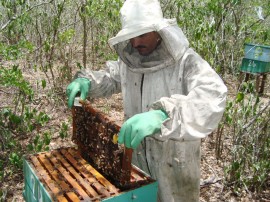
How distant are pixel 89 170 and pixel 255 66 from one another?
16.1 feet

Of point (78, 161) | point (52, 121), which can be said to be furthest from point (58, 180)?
point (52, 121)

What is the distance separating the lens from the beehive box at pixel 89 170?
1418 millimetres

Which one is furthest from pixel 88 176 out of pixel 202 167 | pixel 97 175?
pixel 202 167

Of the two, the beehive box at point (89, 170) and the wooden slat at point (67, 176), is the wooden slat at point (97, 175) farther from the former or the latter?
the wooden slat at point (67, 176)

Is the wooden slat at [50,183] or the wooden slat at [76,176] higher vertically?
the wooden slat at [50,183]

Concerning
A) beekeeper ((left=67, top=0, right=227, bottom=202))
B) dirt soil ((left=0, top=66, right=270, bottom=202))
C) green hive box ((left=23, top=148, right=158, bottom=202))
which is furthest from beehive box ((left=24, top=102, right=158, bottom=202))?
dirt soil ((left=0, top=66, right=270, bottom=202))

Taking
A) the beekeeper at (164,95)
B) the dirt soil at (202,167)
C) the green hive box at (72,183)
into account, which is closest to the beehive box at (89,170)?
the green hive box at (72,183)

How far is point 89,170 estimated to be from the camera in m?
1.68

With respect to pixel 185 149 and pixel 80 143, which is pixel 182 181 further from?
pixel 80 143

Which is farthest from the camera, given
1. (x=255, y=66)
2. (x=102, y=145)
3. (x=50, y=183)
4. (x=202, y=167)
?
(x=255, y=66)

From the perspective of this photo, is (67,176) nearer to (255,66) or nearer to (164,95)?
(164,95)

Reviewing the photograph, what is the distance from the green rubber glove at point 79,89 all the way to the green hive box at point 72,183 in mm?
358

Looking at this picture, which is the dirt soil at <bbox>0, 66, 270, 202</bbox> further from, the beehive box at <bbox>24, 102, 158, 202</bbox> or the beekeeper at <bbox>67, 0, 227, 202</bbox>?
the beekeeper at <bbox>67, 0, 227, 202</bbox>

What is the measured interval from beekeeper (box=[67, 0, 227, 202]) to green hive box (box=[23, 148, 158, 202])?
219mm
